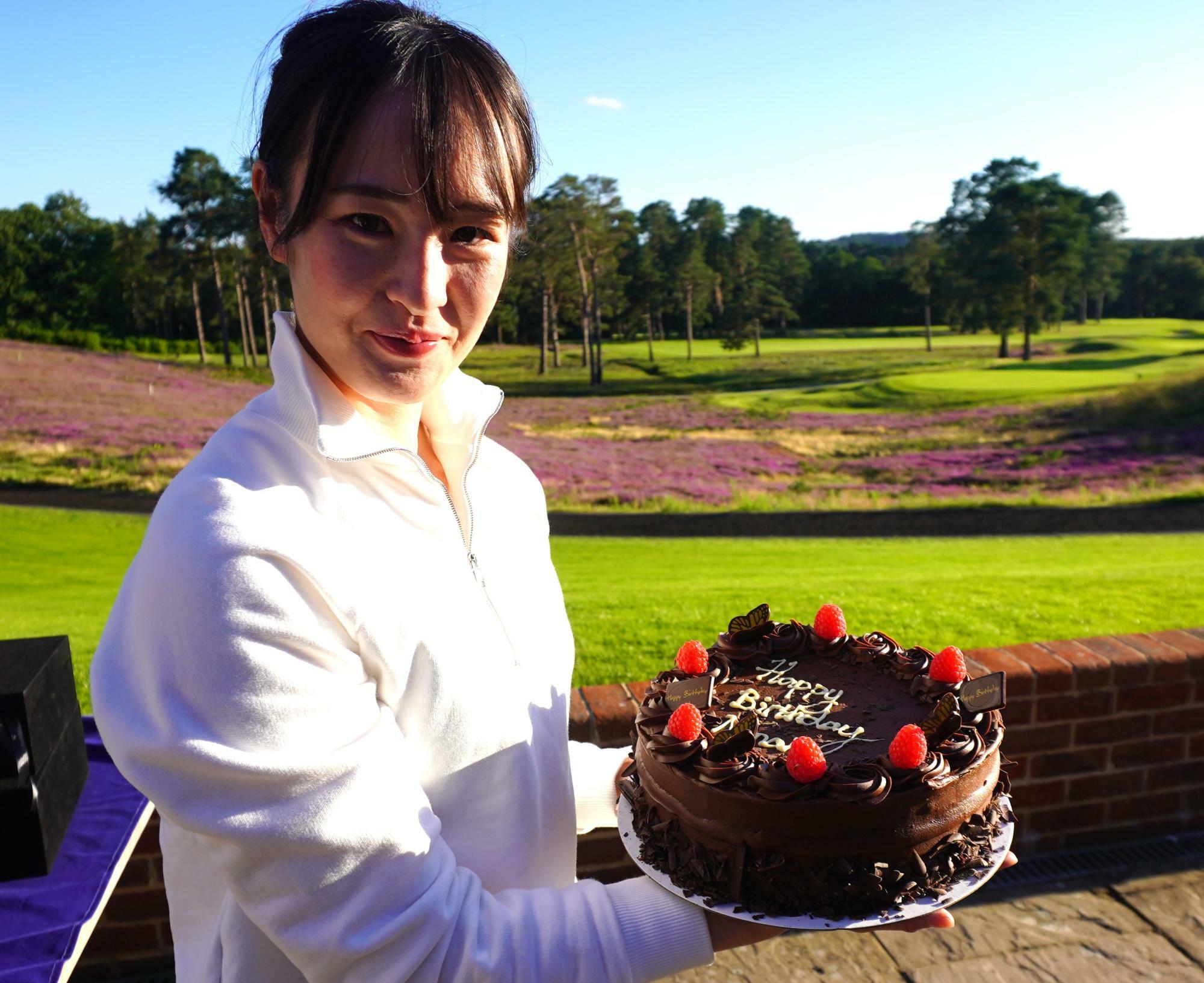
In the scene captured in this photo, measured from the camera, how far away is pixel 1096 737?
3.01 m

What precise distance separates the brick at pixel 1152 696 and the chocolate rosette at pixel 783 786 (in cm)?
211

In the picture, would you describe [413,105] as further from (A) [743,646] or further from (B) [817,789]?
(A) [743,646]

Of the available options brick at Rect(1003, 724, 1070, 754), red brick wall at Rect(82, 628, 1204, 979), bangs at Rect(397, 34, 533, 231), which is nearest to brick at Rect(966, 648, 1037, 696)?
red brick wall at Rect(82, 628, 1204, 979)

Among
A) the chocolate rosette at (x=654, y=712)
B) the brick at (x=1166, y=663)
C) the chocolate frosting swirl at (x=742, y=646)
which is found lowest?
the brick at (x=1166, y=663)

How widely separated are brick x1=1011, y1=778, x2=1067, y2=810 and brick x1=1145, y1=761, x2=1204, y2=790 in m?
0.34

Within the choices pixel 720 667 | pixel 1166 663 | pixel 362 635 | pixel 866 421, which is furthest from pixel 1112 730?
pixel 866 421

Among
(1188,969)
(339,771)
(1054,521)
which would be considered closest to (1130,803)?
(1188,969)

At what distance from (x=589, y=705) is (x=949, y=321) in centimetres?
682

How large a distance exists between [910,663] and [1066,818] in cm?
172

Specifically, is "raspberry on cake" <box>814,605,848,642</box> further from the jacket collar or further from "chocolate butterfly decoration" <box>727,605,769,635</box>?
the jacket collar

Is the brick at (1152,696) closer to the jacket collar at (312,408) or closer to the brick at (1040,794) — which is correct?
the brick at (1040,794)

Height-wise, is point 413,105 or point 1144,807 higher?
point 413,105

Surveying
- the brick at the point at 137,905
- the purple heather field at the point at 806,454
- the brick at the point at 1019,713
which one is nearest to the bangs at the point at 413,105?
the brick at the point at 137,905

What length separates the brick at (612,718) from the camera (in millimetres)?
2619
